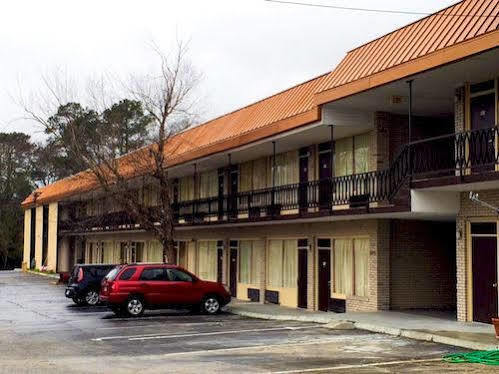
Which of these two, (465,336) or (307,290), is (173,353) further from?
(307,290)

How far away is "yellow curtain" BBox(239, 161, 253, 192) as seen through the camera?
3225 centimetres

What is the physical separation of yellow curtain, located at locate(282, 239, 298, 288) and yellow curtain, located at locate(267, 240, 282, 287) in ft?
1.18

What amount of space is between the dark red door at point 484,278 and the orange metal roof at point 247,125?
6.45 meters

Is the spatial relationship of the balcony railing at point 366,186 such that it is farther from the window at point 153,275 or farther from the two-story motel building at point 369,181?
the window at point 153,275

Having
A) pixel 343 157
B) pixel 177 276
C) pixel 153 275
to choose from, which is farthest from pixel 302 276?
pixel 153 275

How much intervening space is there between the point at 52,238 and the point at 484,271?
51.0 meters

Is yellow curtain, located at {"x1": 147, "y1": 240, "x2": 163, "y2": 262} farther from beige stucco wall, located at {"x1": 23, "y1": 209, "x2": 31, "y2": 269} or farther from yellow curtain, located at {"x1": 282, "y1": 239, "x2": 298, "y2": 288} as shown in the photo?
beige stucco wall, located at {"x1": 23, "y1": 209, "x2": 31, "y2": 269}

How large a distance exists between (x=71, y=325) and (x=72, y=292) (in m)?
7.97

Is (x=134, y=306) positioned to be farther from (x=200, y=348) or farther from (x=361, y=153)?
(x=361, y=153)

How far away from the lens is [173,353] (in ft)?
49.5

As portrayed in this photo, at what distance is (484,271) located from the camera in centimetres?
1872

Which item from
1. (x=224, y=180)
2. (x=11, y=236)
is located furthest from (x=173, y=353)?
(x=11, y=236)

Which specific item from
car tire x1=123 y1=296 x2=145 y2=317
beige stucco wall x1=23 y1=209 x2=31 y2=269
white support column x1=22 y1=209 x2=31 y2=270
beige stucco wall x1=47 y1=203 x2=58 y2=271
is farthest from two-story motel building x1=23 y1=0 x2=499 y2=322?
beige stucco wall x1=23 y1=209 x2=31 y2=269

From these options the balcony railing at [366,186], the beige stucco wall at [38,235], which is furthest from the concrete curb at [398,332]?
the beige stucco wall at [38,235]
